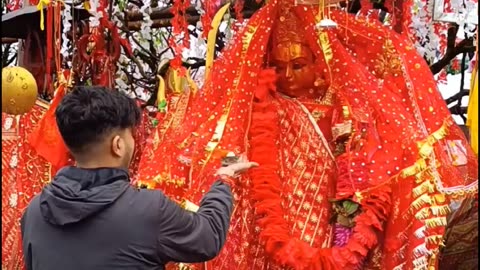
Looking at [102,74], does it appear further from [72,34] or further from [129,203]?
[129,203]

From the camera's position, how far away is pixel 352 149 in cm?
299

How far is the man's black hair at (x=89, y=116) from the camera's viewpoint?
1851 mm

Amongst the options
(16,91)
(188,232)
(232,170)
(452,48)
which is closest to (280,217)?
(232,170)

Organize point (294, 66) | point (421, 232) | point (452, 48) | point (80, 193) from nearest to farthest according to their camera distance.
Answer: point (80, 193) → point (421, 232) → point (294, 66) → point (452, 48)

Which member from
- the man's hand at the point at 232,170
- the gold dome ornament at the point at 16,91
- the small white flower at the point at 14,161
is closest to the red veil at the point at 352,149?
the man's hand at the point at 232,170

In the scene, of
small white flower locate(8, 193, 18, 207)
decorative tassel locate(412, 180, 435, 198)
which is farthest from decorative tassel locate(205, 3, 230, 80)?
small white flower locate(8, 193, 18, 207)

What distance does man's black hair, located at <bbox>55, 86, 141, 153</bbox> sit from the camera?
1851 millimetres

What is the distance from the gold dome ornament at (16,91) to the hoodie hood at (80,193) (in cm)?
162

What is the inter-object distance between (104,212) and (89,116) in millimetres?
219

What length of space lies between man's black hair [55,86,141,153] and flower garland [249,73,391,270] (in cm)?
116

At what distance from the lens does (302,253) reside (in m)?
2.88

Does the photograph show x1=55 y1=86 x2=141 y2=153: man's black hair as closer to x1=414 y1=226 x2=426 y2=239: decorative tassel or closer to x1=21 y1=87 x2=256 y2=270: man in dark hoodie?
x1=21 y1=87 x2=256 y2=270: man in dark hoodie

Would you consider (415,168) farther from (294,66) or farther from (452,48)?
(452,48)

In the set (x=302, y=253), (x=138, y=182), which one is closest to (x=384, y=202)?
(x=302, y=253)
